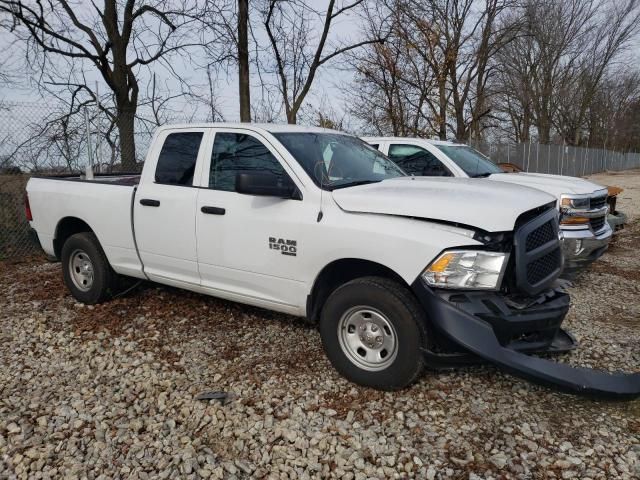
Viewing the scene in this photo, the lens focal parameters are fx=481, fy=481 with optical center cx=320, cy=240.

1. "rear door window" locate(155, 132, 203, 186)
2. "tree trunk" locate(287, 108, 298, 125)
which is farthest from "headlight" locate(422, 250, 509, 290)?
"tree trunk" locate(287, 108, 298, 125)

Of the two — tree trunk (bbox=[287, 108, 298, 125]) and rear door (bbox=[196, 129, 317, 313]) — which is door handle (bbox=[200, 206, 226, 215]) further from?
tree trunk (bbox=[287, 108, 298, 125])

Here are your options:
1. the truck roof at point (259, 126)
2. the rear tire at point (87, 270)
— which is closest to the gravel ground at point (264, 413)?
the rear tire at point (87, 270)

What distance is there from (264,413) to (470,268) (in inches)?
65.1

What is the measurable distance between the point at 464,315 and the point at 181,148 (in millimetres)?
2971

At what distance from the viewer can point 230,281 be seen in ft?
13.4

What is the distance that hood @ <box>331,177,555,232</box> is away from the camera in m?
3.04

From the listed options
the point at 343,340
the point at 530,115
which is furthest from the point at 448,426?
the point at 530,115

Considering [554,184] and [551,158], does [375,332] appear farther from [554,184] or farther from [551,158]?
[551,158]

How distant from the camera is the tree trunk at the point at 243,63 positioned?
11008mm

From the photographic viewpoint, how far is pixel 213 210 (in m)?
4.04

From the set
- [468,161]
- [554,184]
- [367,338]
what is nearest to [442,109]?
[468,161]

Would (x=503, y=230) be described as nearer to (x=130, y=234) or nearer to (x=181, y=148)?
(x=181, y=148)

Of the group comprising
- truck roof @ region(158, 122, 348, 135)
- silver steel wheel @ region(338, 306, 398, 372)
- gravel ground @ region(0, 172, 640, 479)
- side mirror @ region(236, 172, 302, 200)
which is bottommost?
gravel ground @ region(0, 172, 640, 479)

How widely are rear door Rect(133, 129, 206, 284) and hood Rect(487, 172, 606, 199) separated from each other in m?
3.77
